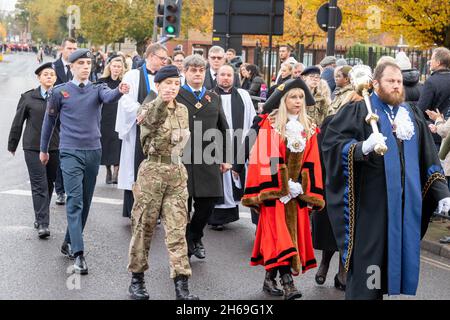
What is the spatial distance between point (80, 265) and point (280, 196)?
1989 mm

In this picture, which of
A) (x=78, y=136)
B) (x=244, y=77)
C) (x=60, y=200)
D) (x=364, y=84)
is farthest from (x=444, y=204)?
(x=244, y=77)

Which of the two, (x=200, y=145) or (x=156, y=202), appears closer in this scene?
(x=156, y=202)

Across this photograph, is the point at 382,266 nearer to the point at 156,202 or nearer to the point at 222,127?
the point at 156,202

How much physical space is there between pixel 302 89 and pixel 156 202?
1543mm

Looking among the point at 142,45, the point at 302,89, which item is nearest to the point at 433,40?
the point at 302,89

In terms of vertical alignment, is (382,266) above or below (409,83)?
below

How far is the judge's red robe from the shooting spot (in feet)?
24.4

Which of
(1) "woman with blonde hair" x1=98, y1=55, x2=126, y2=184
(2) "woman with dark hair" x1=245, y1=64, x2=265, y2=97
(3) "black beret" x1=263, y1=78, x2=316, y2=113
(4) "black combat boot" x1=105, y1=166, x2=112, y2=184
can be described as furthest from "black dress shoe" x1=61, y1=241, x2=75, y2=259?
(2) "woman with dark hair" x1=245, y1=64, x2=265, y2=97

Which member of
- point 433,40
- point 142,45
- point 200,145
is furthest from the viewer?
point 142,45

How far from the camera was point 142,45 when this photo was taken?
188 feet

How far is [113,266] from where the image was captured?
8469mm

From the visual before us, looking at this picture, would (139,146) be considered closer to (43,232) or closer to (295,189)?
(43,232)

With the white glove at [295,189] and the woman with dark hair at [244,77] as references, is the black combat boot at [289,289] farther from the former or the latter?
the woman with dark hair at [244,77]

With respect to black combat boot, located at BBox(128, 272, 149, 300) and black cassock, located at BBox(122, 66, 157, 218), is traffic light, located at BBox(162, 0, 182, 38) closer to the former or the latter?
black cassock, located at BBox(122, 66, 157, 218)
